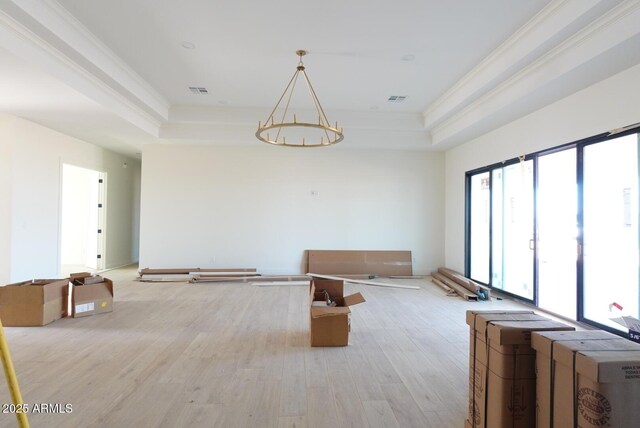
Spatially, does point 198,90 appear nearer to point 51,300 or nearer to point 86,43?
point 86,43

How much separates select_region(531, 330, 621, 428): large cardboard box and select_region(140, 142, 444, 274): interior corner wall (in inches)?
235

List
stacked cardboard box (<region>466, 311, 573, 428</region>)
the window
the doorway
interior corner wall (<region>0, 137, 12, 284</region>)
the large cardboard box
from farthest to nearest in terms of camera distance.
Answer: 1. the doorway
2. interior corner wall (<region>0, 137, 12, 284</region>)
3. the window
4. stacked cardboard box (<region>466, 311, 573, 428</region>)
5. the large cardboard box

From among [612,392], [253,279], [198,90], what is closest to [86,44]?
[198,90]

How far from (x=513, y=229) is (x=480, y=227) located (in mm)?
984

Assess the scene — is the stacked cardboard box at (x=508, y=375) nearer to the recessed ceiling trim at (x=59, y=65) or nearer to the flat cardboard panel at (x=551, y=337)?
the flat cardboard panel at (x=551, y=337)

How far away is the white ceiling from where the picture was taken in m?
3.29

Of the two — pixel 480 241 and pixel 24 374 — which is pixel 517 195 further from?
pixel 24 374

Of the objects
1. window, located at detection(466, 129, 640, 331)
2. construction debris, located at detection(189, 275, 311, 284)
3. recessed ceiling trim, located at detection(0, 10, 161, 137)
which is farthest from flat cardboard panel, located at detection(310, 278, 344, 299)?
recessed ceiling trim, located at detection(0, 10, 161, 137)

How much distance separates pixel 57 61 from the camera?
380cm

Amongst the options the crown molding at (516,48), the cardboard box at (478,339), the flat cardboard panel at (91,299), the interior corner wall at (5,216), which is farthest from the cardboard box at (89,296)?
the crown molding at (516,48)

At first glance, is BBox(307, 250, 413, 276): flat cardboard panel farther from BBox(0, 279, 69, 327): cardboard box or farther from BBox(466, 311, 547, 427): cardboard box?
BBox(466, 311, 547, 427): cardboard box

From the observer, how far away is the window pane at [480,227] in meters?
6.29

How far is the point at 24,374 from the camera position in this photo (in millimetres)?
2686

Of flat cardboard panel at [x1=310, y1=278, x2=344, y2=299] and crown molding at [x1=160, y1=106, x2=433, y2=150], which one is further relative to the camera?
crown molding at [x1=160, y1=106, x2=433, y2=150]
